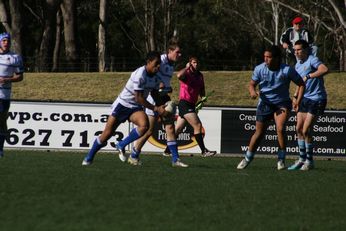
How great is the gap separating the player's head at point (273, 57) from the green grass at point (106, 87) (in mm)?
15324

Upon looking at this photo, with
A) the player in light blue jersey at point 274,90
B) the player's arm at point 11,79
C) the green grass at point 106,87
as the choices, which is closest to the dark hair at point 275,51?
the player in light blue jersey at point 274,90

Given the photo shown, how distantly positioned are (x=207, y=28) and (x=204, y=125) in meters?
45.4

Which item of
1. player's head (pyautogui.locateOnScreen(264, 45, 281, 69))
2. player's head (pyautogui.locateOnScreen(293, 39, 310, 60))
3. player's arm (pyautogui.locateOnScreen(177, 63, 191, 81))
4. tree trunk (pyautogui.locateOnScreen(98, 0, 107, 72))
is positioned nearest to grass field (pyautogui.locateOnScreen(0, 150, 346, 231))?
player's head (pyautogui.locateOnScreen(264, 45, 281, 69))

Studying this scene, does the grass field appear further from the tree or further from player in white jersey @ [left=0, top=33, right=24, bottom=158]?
the tree

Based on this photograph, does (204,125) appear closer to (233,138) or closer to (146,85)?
(233,138)

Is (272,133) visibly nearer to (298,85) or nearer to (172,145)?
(172,145)

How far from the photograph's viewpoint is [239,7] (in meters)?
64.6

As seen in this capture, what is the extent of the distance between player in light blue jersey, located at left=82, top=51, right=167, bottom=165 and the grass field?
0.53 m

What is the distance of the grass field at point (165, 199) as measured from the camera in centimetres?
830

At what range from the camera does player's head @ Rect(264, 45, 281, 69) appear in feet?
47.0

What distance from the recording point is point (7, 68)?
16422 mm

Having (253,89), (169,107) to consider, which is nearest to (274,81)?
(253,89)

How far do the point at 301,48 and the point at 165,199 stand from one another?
5746mm

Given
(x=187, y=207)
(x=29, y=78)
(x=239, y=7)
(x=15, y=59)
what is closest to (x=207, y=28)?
(x=239, y=7)
